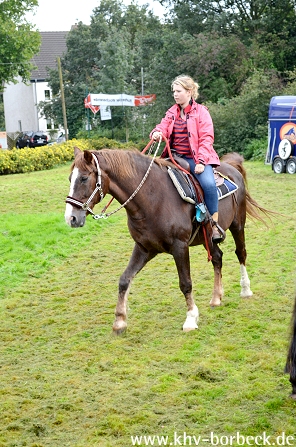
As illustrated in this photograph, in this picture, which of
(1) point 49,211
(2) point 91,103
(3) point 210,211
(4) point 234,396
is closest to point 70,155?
(2) point 91,103

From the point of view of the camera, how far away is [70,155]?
30109 mm

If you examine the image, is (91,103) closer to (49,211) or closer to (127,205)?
(49,211)

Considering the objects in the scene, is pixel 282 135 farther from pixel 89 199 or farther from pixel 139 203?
pixel 89 199

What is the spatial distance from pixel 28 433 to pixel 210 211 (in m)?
3.22

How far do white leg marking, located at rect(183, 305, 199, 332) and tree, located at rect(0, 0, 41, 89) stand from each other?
37.1 meters

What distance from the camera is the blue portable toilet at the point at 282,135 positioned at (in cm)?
2147

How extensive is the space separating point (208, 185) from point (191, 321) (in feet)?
4.72

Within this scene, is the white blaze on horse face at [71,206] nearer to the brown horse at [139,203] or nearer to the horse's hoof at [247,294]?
the brown horse at [139,203]

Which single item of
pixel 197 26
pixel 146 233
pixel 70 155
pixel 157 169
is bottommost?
pixel 70 155

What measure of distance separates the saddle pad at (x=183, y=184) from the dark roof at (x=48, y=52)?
61.6 m

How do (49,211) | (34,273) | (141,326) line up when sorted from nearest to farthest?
(141,326) → (34,273) → (49,211)

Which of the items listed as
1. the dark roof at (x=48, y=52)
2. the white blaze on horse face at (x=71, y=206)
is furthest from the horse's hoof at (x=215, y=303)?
the dark roof at (x=48, y=52)

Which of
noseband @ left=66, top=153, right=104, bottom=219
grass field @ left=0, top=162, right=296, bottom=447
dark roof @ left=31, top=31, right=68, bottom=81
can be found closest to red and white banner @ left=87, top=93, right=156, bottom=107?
grass field @ left=0, top=162, right=296, bottom=447

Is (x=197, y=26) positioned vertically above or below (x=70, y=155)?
above
